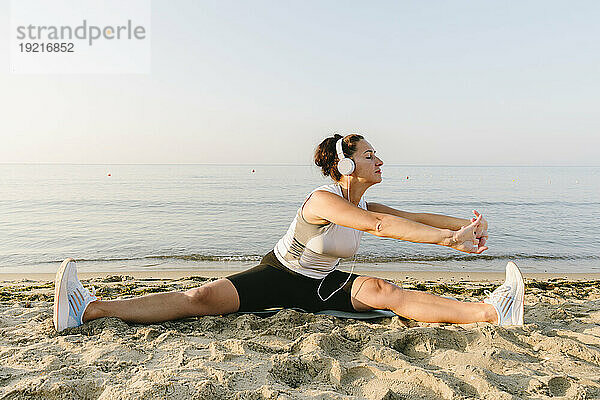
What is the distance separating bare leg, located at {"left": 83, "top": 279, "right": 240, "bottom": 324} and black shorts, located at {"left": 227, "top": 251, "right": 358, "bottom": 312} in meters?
0.11

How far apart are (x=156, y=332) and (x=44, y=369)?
0.88 m

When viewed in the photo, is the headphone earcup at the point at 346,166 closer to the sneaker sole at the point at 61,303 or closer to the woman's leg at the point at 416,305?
the woman's leg at the point at 416,305

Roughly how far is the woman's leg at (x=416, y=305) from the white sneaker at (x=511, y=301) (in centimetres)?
6

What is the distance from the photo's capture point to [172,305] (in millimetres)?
3945

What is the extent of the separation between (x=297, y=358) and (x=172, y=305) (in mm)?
1429

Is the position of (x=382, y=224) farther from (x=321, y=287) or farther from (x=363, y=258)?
(x=363, y=258)

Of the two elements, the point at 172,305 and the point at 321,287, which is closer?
the point at 172,305

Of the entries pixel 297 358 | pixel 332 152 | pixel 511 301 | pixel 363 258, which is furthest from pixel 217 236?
pixel 297 358

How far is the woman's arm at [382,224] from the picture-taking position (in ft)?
10.1

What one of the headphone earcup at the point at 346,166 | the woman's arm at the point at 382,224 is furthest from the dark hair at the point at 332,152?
the woman's arm at the point at 382,224

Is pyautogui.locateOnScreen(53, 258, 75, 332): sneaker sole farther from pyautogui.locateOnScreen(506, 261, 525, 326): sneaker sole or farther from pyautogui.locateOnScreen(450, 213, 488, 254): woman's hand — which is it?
pyautogui.locateOnScreen(506, 261, 525, 326): sneaker sole

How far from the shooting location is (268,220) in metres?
15.4

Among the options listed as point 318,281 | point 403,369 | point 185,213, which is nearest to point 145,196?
point 185,213

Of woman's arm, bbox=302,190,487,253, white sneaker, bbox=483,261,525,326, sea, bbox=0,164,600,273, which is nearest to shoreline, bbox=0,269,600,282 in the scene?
sea, bbox=0,164,600,273
